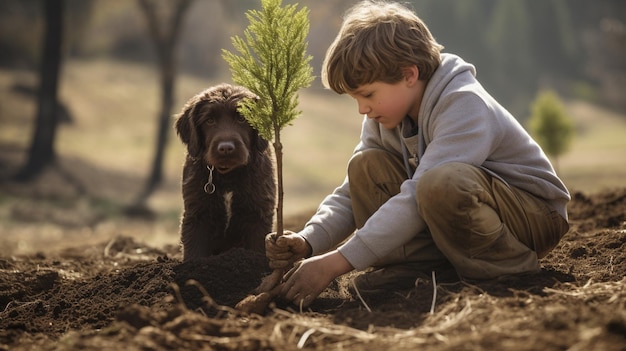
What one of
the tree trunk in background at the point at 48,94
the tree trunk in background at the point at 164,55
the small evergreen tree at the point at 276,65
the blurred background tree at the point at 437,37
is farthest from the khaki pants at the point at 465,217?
the tree trunk in background at the point at 48,94

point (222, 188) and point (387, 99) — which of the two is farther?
point (222, 188)

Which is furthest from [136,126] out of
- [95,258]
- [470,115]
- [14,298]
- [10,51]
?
[470,115]

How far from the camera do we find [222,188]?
17.6ft

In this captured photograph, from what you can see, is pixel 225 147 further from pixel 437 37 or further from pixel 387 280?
pixel 437 37

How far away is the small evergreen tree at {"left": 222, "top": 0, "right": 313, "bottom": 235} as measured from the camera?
13.1 ft

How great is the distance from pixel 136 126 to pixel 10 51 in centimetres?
820

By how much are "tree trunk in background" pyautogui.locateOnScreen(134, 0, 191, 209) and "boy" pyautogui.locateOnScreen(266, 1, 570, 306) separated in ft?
47.4

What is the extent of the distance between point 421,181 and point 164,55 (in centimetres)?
1605

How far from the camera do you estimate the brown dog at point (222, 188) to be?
17.5 ft

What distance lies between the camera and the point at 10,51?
29797 mm

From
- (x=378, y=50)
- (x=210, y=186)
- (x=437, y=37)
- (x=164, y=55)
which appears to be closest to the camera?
→ (x=378, y=50)

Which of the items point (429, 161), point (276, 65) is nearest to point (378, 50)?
point (276, 65)

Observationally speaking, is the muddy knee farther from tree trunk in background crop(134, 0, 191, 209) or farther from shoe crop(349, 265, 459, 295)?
tree trunk in background crop(134, 0, 191, 209)

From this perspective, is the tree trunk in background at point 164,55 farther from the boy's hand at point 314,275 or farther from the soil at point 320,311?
the boy's hand at point 314,275
